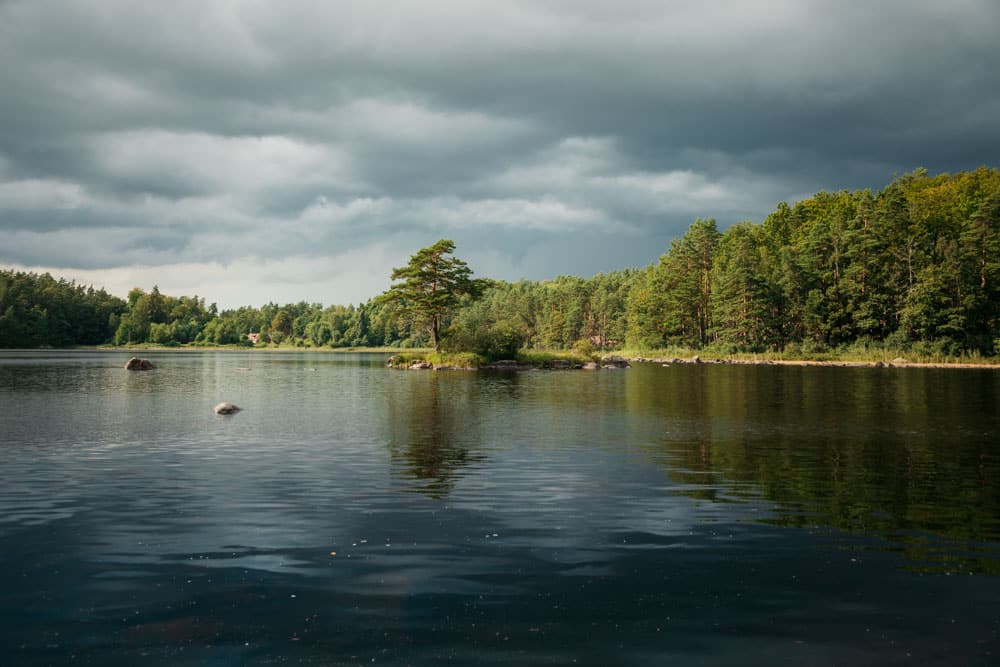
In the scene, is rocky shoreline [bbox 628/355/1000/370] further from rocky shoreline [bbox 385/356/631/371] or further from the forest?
rocky shoreline [bbox 385/356/631/371]

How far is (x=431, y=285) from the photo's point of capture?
87.7 m

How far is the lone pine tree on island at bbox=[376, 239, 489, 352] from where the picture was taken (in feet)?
282

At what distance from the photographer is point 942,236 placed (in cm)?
9519

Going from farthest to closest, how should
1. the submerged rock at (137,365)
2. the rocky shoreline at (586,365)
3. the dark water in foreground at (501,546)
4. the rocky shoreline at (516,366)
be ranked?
1. the rocky shoreline at (516,366)
2. the rocky shoreline at (586,365)
3. the submerged rock at (137,365)
4. the dark water in foreground at (501,546)

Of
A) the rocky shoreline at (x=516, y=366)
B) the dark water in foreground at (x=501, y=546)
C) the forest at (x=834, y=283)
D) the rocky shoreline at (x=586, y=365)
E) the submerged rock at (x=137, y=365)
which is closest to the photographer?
the dark water in foreground at (x=501, y=546)

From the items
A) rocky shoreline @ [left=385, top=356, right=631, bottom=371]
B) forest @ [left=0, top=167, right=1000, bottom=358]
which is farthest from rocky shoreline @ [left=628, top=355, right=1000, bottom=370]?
rocky shoreline @ [left=385, top=356, right=631, bottom=371]

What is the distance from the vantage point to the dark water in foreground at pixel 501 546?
7512 mm

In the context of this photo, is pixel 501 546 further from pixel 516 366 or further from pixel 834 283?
pixel 834 283

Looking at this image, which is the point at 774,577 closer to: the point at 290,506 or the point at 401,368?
the point at 290,506

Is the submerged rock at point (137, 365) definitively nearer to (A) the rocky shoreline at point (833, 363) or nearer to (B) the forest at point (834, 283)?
(B) the forest at point (834, 283)

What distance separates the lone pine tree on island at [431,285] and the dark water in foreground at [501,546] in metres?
60.8

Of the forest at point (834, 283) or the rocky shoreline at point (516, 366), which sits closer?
the rocky shoreline at point (516, 366)

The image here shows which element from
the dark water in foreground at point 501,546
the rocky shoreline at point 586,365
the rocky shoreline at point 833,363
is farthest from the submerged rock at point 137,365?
the rocky shoreline at point 833,363

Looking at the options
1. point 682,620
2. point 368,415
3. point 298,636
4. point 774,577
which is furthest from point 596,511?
point 368,415
